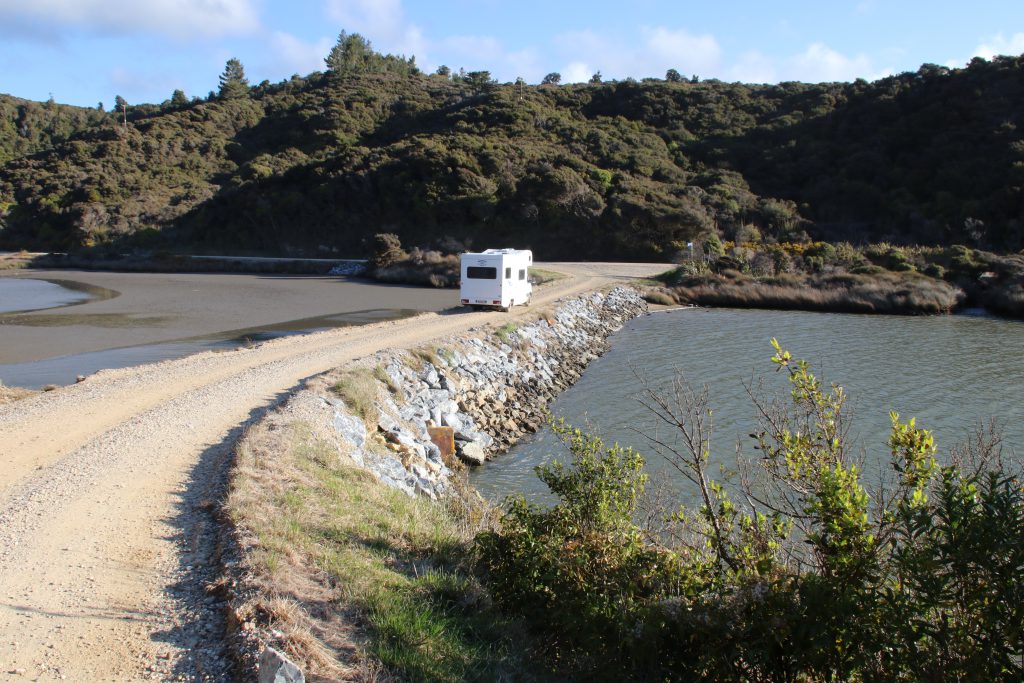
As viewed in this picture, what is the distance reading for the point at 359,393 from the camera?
1408 cm

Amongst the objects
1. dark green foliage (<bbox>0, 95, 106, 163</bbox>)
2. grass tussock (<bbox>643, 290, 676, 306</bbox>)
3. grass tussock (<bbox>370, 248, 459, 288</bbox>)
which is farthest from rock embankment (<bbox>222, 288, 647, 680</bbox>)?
dark green foliage (<bbox>0, 95, 106, 163</bbox>)

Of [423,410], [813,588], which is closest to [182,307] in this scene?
Answer: [423,410]

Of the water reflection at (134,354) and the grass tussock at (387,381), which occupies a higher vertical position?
the grass tussock at (387,381)

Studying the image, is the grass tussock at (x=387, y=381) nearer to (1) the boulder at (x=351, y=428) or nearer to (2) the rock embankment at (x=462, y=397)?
(2) the rock embankment at (x=462, y=397)

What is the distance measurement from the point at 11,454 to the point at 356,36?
15673 cm

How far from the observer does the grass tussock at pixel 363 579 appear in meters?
5.27

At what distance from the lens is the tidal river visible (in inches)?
594

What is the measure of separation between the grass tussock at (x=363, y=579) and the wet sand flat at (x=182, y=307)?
18.4 m

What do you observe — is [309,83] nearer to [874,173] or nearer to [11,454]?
[874,173]

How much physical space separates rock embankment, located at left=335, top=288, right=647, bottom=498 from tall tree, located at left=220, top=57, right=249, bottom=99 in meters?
115

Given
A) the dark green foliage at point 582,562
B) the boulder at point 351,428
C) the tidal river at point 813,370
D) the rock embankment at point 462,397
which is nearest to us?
the dark green foliage at point 582,562

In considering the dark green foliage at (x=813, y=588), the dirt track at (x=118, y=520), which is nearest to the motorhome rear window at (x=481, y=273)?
the dirt track at (x=118, y=520)

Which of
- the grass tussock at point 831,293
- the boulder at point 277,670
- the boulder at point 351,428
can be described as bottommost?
the boulder at point 351,428

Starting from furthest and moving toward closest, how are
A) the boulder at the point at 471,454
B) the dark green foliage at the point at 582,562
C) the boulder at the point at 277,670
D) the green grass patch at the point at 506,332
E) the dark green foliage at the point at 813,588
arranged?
1. the green grass patch at the point at 506,332
2. the boulder at the point at 471,454
3. the dark green foliage at the point at 582,562
4. the boulder at the point at 277,670
5. the dark green foliage at the point at 813,588
